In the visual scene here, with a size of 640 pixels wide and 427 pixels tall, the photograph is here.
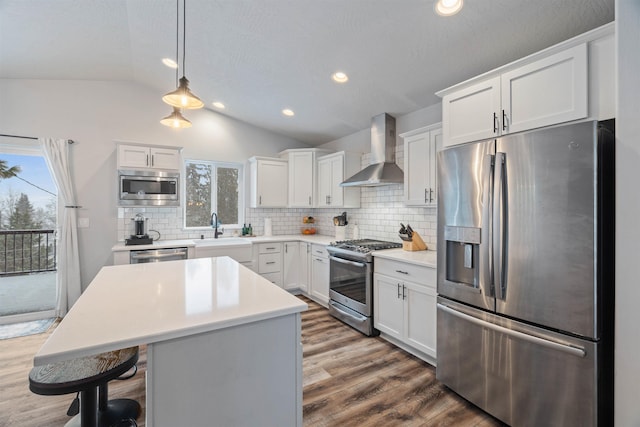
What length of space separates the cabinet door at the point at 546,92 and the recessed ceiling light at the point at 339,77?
61.2 inches

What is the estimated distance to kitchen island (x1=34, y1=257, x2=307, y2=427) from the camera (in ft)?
3.60

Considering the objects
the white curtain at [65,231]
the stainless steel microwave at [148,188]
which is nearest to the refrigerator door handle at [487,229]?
the stainless steel microwave at [148,188]

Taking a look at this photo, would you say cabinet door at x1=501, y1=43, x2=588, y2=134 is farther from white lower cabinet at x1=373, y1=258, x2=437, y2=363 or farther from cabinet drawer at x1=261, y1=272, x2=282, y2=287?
cabinet drawer at x1=261, y1=272, x2=282, y2=287

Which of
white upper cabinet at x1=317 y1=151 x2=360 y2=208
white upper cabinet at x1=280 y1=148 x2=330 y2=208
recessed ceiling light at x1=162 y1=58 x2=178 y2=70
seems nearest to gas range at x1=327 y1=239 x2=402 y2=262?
white upper cabinet at x1=317 y1=151 x2=360 y2=208

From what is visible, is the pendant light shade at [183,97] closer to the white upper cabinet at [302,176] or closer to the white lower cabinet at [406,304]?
the white lower cabinet at [406,304]

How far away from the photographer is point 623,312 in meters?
1.37

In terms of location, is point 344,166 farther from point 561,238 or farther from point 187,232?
point 561,238

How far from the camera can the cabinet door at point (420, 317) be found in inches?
99.0

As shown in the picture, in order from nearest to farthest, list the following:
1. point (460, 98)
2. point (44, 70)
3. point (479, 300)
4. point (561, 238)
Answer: point (561, 238), point (479, 300), point (460, 98), point (44, 70)

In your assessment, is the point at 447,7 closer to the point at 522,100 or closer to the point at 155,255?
the point at 522,100

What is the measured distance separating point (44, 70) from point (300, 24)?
3263 millimetres

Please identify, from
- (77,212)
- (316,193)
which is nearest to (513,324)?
(316,193)

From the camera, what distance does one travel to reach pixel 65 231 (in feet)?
12.0

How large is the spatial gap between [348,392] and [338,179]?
284 cm
